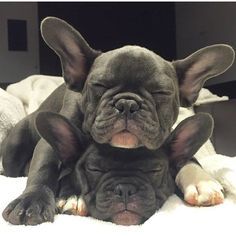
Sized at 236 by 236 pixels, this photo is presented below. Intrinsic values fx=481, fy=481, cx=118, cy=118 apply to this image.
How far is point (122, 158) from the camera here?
1404 millimetres

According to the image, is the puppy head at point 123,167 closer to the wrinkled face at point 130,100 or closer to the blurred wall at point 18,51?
the wrinkled face at point 130,100

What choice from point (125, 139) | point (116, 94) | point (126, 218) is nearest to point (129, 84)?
point (116, 94)

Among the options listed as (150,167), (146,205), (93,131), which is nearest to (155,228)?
(146,205)

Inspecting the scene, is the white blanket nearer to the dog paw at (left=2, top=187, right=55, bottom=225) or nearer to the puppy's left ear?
the dog paw at (left=2, top=187, right=55, bottom=225)

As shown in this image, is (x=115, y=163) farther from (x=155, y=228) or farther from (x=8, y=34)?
(x=8, y=34)

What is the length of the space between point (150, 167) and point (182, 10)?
3641mm

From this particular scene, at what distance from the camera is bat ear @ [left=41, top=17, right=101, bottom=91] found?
4.95 feet

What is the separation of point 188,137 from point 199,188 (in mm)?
181

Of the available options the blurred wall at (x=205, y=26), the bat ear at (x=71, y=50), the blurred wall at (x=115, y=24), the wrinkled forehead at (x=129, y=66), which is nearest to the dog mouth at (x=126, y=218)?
the wrinkled forehead at (x=129, y=66)

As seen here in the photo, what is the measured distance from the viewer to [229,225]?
1.26m

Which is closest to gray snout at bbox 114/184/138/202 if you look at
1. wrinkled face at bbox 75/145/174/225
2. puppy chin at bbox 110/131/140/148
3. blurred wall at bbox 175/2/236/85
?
wrinkled face at bbox 75/145/174/225

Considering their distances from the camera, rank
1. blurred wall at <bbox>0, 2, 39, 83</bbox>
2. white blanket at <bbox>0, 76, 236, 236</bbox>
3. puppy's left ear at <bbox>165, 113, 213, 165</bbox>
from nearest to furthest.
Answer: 1. white blanket at <bbox>0, 76, 236, 236</bbox>
2. puppy's left ear at <bbox>165, 113, 213, 165</bbox>
3. blurred wall at <bbox>0, 2, 39, 83</bbox>

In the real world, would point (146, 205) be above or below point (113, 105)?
below

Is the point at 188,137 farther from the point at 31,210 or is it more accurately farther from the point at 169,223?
the point at 31,210
